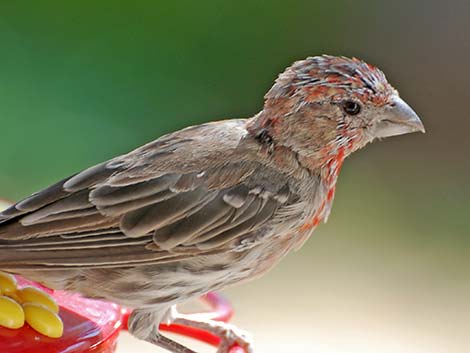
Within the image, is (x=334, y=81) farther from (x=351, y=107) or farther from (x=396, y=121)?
(x=396, y=121)

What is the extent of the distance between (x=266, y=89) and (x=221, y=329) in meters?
6.27

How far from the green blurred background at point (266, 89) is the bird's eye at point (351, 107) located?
160 inches

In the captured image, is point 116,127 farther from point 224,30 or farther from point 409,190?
point 409,190

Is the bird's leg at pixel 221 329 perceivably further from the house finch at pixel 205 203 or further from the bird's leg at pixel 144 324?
the bird's leg at pixel 144 324

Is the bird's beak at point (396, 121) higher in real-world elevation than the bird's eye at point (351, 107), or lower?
lower

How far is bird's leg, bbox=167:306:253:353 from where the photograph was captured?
3.98m

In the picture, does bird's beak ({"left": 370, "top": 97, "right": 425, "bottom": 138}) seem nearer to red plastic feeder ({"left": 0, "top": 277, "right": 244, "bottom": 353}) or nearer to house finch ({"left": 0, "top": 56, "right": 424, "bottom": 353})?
house finch ({"left": 0, "top": 56, "right": 424, "bottom": 353})

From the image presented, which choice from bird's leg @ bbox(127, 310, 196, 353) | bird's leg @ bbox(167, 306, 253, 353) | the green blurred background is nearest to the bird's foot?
bird's leg @ bbox(167, 306, 253, 353)

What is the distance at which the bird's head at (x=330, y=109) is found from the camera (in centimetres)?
383

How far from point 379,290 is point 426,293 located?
1.15 feet

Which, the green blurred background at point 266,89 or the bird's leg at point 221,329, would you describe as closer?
the bird's leg at point 221,329

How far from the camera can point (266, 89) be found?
1013 centimetres

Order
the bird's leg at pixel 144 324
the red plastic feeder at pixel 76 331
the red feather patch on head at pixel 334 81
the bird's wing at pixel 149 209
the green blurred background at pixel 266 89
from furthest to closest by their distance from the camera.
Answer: the green blurred background at pixel 266 89 < the bird's leg at pixel 144 324 < the red feather patch on head at pixel 334 81 < the bird's wing at pixel 149 209 < the red plastic feeder at pixel 76 331

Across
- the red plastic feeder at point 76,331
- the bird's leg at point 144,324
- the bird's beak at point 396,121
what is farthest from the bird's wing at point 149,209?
the bird's beak at point 396,121
